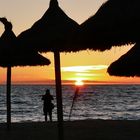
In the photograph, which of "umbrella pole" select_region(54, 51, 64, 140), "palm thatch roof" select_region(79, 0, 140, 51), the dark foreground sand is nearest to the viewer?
"palm thatch roof" select_region(79, 0, 140, 51)

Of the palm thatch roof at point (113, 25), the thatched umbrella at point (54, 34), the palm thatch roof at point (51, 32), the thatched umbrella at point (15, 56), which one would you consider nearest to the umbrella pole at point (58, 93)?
the thatched umbrella at point (54, 34)

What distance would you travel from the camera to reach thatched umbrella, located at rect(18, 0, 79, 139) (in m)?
12.3

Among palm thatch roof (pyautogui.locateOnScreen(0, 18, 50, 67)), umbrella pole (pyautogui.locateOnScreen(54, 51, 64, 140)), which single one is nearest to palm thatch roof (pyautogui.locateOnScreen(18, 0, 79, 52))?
umbrella pole (pyautogui.locateOnScreen(54, 51, 64, 140))

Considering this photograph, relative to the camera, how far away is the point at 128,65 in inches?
386

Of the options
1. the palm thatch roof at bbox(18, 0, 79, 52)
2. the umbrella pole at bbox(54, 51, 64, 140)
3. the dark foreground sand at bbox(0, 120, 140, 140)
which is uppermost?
the palm thatch roof at bbox(18, 0, 79, 52)

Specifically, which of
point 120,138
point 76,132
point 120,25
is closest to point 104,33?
point 120,25

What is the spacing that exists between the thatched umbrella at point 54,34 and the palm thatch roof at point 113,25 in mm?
2740

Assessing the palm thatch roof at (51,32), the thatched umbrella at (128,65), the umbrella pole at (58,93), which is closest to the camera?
the thatched umbrella at (128,65)

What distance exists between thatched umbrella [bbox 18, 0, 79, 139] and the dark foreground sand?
1.93 metres

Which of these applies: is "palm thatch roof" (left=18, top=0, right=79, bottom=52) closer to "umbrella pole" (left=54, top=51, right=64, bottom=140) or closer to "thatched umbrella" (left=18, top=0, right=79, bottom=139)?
"thatched umbrella" (left=18, top=0, right=79, bottom=139)

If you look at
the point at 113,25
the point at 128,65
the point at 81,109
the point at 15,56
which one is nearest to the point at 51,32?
the point at 15,56

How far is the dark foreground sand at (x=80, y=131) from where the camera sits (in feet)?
46.8

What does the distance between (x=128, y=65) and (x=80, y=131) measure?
19.5ft

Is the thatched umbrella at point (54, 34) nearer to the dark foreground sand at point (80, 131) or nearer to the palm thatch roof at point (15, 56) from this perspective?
the palm thatch roof at point (15, 56)
